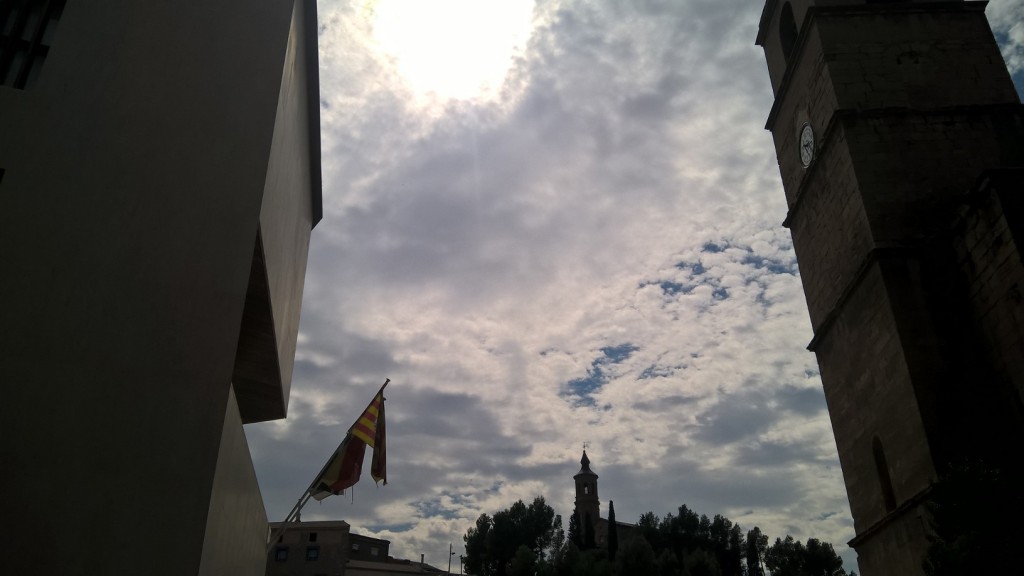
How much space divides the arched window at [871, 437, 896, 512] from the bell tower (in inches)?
2577

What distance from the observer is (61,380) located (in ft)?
22.4

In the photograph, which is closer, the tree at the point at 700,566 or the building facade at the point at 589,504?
the tree at the point at 700,566

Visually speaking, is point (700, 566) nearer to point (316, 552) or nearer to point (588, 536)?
point (588, 536)

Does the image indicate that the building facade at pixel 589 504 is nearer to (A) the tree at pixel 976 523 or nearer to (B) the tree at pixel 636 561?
(B) the tree at pixel 636 561

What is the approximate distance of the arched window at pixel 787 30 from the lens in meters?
18.0

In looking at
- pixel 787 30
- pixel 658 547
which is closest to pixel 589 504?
pixel 658 547

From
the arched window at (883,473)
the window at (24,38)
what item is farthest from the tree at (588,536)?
the window at (24,38)

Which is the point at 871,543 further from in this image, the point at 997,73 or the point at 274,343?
the point at 274,343

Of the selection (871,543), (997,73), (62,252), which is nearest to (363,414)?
(62,252)

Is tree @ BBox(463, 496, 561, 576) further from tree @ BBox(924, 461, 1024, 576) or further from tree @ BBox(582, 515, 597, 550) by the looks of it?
tree @ BBox(924, 461, 1024, 576)

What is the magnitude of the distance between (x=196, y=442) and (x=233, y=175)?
3.19 metres

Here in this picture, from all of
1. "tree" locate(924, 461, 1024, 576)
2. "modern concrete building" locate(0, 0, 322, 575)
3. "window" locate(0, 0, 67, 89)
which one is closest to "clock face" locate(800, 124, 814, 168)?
"tree" locate(924, 461, 1024, 576)

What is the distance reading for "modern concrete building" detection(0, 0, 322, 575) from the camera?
261 inches

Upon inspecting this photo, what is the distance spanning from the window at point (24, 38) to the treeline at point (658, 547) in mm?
43633
